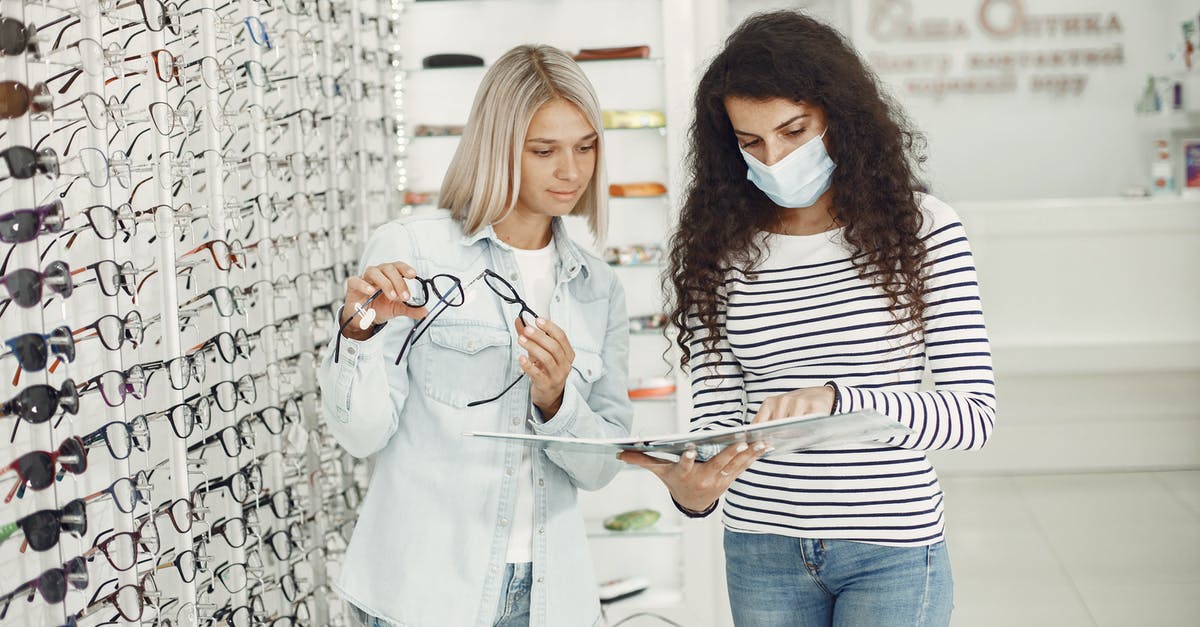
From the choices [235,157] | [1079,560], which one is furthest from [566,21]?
[1079,560]

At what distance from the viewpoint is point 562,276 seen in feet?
6.48

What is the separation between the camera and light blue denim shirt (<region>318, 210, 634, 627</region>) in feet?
5.97

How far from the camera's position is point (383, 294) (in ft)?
5.55

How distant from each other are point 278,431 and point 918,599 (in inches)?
58.1

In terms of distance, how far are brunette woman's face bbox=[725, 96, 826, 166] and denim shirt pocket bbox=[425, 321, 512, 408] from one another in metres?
0.55

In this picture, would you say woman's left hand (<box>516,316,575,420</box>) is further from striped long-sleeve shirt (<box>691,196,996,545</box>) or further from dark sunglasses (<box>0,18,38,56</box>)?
dark sunglasses (<box>0,18,38,56</box>)

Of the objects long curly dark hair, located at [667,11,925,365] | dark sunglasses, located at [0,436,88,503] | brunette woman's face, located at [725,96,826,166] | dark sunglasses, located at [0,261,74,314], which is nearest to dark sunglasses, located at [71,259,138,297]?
dark sunglasses, located at [0,261,74,314]

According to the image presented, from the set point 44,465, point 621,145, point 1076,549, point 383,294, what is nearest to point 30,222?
point 44,465

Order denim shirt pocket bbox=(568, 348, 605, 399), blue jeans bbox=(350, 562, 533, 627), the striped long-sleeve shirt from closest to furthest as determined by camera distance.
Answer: the striped long-sleeve shirt, blue jeans bbox=(350, 562, 533, 627), denim shirt pocket bbox=(568, 348, 605, 399)

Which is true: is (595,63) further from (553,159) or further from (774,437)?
(774,437)

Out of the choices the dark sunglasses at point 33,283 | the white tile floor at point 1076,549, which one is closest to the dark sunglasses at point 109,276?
the dark sunglasses at point 33,283

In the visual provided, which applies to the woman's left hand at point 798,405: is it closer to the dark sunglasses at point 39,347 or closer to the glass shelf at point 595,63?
the dark sunglasses at point 39,347

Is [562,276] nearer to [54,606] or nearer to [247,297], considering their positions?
[247,297]

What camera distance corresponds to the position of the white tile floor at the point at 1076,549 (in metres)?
3.93
